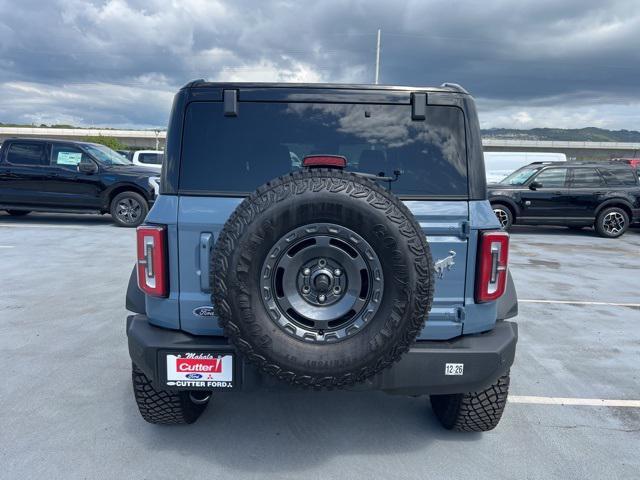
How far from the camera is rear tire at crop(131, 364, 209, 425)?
9.32 feet

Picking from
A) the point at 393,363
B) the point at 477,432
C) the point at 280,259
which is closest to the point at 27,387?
the point at 280,259

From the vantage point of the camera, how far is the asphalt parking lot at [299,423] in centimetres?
264

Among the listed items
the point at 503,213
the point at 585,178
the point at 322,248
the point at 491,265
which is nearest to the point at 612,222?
the point at 585,178

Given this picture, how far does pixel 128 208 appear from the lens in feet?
36.6

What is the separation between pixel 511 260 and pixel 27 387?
7.35 metres

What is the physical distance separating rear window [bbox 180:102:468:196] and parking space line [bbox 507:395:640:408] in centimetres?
179

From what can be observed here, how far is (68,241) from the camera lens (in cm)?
922

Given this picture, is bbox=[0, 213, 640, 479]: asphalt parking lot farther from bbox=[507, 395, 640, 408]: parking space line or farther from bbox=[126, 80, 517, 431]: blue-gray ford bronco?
bbox=[126, 80, 517, 431]: blue-gray ford bronco

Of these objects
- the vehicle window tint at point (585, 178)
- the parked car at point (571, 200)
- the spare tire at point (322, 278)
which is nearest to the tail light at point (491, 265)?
the spare tire at point (322, 278)

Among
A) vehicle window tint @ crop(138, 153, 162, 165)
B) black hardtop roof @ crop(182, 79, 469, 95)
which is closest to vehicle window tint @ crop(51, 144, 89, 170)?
vehicle window tint @ crop(138, 153, 162, 165)

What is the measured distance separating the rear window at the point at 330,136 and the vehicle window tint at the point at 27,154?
10368 mm

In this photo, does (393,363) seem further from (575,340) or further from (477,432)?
(575,340)

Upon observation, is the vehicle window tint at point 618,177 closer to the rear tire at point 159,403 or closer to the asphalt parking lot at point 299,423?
the asphalt parking lot at point 299,423

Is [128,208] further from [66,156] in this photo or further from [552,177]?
[552,177]
